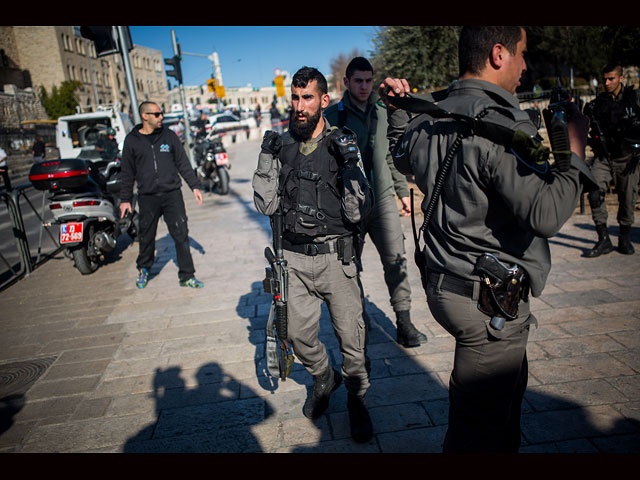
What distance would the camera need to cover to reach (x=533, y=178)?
160cm

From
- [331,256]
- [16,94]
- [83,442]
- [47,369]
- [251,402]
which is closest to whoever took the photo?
[331,256]

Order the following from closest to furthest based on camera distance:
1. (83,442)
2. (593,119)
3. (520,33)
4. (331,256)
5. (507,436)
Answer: (520,33) < (507,436) < (331,256) < (83,442) < (593,119)

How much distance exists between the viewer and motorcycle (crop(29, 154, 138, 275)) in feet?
20.3

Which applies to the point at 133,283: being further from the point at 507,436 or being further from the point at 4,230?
the point at 4,230

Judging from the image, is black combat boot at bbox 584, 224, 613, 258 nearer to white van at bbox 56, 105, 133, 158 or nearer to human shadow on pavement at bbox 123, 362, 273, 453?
human shadow on pavement at bbox 123, 362, 273, 453

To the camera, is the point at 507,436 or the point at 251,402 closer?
the point at 507,436

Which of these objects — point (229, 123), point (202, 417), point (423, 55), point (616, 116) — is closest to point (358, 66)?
point (202, 417)

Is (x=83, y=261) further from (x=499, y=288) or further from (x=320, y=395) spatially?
(x=499, y=288)

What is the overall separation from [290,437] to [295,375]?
751 mm

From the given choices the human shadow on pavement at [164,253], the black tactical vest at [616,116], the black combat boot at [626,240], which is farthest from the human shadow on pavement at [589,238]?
the human shadow on pavement at [164,253]

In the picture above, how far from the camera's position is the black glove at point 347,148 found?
98.7 inches

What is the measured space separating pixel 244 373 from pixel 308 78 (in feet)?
7.52

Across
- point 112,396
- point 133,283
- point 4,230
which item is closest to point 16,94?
point 4,230

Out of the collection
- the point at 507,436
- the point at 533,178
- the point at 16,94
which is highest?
the point at 16,94
